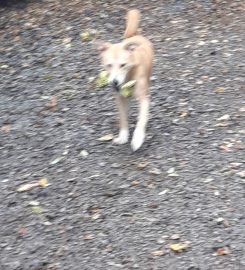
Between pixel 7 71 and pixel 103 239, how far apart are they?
3.52 metres

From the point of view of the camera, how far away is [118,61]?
5.11 meters

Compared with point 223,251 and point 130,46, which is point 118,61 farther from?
point 223,251

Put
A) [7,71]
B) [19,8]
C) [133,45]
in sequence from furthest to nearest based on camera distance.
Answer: [19,8]
[7,71]
[133,45]

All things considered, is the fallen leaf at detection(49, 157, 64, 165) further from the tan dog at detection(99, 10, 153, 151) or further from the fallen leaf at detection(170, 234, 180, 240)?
the fallen leaf at detection(170, 234, 180, 240)

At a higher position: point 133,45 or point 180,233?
point 133,45

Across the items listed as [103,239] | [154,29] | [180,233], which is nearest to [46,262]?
[103,239]

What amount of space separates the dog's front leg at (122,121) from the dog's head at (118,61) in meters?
0.32

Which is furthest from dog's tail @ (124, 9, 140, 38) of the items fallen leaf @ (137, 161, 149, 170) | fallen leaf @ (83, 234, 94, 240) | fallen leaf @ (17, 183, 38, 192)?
fallen leaf @ (83, 234, 94, 240)

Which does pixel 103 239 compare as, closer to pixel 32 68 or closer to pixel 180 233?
pixel 180 233

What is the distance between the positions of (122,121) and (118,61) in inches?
25.6

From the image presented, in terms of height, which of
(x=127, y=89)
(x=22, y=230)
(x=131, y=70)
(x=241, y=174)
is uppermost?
(x=131, y=70)

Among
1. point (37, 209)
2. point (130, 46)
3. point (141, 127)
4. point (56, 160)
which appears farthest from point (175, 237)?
Answer: point (130, 46)

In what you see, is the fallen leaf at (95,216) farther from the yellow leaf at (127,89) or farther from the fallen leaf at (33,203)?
the yellow leaf at (127,89)

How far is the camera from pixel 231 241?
4.34 meters
